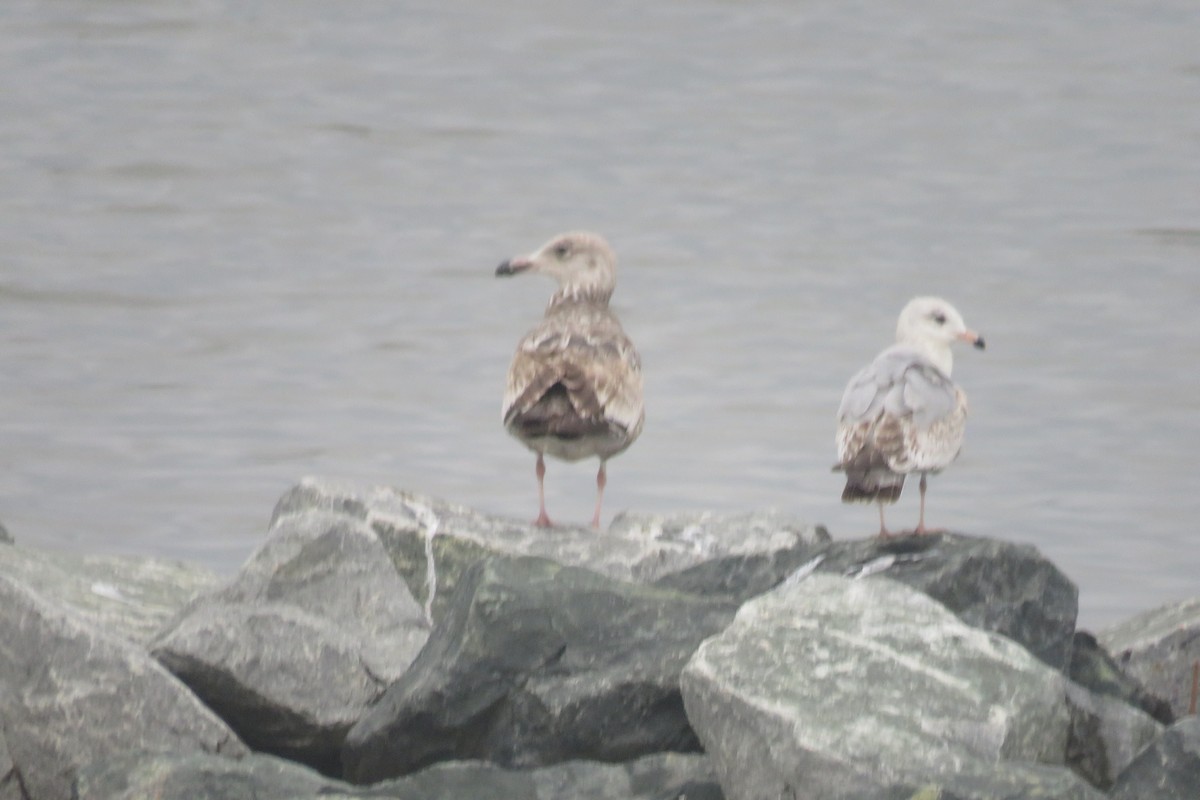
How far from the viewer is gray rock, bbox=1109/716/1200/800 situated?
5.35 metres

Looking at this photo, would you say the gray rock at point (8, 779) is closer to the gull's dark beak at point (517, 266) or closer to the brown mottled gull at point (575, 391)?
the brown mottled gull at point (575, 391)

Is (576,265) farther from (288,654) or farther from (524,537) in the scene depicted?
(288,654)

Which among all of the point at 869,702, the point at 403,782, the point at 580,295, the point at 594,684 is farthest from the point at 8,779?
the point at 580,295

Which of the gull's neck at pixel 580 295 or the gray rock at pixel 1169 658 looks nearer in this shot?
the gray rock at pixel 1169 658

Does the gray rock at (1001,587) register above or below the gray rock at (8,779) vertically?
above

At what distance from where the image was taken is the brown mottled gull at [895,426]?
7457 millimetres

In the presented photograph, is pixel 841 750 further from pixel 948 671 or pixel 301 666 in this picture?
pixel 301 666

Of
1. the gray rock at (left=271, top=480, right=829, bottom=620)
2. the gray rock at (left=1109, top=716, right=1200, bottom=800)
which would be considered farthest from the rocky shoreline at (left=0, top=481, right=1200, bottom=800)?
the gray rock at (left=271, top=480, right=829, bottom=620)

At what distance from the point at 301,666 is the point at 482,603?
0.58 metres

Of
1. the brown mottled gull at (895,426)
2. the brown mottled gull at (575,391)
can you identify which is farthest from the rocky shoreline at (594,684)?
the brown mottled gull at (575,391)

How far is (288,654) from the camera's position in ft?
20.7

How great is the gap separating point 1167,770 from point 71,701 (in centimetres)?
274

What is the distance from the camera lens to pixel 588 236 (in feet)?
31.0

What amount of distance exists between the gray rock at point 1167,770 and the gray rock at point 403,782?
983 millimetres
